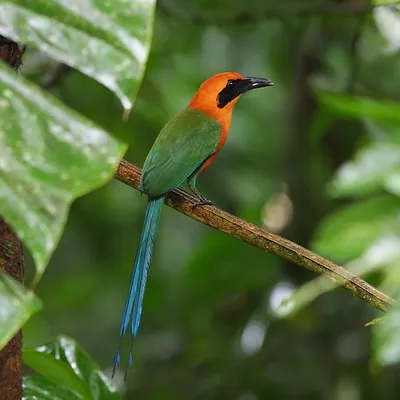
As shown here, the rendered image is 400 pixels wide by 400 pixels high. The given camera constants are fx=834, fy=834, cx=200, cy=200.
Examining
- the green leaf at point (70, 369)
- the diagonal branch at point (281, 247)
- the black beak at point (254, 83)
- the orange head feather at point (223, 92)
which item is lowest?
the green leaf at point (70, 369)

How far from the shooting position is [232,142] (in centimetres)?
421

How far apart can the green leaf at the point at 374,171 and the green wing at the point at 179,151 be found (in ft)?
3.24

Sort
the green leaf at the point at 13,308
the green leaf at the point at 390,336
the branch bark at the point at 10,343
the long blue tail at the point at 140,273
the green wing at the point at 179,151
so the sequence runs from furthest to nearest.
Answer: the green wing at the point at 179,151
the long blue tail at the point at 140,273
the branch bark at the point at 10,343
the green leaf at the point at 390,336
the green leaf at the point at 13,308

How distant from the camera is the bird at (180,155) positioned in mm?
2137

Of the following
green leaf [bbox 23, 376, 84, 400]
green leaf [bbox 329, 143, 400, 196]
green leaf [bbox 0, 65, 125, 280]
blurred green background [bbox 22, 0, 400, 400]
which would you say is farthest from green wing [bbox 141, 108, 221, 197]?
green leaf [bbox 0, 65, 125, 280]

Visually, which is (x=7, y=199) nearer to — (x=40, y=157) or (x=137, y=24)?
(x=40, y=157)

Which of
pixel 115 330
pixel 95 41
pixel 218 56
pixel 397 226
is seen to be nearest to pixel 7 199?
→ pixel 95 41

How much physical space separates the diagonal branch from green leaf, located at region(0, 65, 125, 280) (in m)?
0.82

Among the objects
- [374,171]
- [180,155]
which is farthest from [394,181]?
[180,155]

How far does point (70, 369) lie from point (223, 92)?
64.5 inches

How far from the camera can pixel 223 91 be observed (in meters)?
3.07

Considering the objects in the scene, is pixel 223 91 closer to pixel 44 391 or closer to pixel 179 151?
pixel 179 151

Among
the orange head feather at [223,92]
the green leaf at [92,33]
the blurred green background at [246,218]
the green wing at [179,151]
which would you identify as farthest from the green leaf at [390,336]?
the orange head feather at [223,92]

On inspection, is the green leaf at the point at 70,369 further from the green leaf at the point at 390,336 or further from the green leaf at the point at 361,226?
the green leaf at the point at 390,336
